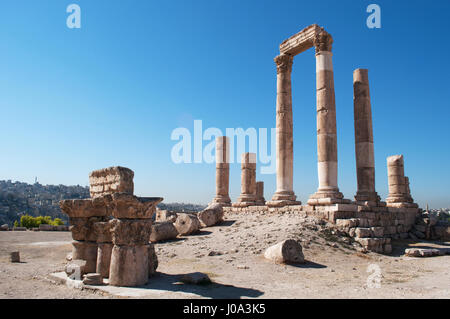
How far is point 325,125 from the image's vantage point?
1761cm

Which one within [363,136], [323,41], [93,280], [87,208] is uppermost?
[323,41]

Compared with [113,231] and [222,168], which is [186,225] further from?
[222,168]

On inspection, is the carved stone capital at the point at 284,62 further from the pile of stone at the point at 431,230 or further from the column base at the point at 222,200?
the pile of stone at the point at 431,230

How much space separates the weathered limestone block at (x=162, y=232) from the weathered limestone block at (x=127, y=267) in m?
7.61

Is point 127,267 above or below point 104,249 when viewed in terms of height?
below

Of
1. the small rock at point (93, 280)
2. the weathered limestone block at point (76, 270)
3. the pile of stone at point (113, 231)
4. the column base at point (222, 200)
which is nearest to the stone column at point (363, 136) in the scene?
the column base at point (222, 200)

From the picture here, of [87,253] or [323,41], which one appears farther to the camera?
[323,41]

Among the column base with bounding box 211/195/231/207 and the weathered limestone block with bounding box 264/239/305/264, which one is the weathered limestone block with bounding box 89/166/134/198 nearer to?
the weathered limestone block with bounding box 264/239/305/264

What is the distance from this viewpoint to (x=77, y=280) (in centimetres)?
811

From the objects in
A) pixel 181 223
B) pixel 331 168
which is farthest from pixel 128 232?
pixel 331 168

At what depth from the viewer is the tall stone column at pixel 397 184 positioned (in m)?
21.1

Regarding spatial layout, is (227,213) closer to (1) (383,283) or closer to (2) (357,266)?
(2) (357,266)

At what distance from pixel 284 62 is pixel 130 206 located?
15549 mm
